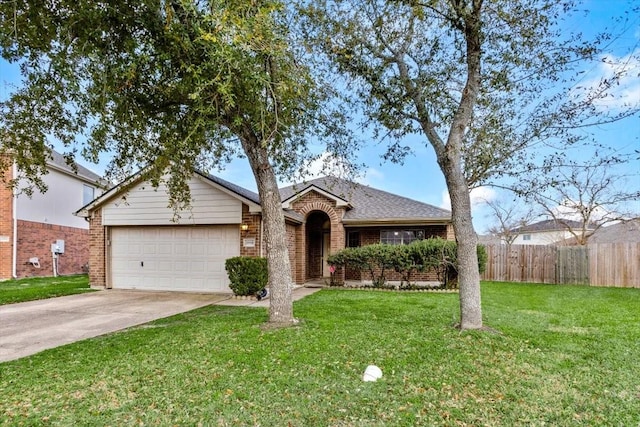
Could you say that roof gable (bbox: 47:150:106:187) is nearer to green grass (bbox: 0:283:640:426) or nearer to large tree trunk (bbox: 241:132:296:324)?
large tree trunk (bbox: 241:132:296:324)

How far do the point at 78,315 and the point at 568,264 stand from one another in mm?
16000

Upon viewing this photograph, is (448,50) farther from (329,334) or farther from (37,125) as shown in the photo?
(37,125)

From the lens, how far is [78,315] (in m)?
7.84

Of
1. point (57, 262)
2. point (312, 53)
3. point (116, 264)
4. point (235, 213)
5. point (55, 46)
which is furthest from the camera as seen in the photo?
point (57, 262)

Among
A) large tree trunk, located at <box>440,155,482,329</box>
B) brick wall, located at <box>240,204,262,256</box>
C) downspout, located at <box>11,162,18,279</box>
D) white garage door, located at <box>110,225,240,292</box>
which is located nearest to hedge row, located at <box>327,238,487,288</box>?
brick wall, located at <box>240,204,262,256</box>

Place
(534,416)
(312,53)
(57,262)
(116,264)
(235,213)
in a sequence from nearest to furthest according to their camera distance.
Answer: (534,416) → (312,53) → (235,213) → (116,264) → (57,262)

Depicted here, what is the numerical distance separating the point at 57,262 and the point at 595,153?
2059 cm

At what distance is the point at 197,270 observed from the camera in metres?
11.8

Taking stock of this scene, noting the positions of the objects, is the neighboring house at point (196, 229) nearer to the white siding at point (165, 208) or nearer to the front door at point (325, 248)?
the white siding at point (165, 208)

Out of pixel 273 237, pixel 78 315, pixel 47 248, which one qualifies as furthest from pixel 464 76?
pixel 47 248

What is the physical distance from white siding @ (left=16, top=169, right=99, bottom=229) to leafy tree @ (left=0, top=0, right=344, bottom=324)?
11.8 metres

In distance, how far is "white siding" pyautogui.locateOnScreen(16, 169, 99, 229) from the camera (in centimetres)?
1588

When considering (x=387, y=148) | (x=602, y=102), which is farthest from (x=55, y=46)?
(x=602, y=102)

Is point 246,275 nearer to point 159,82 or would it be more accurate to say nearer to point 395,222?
point 159,82
